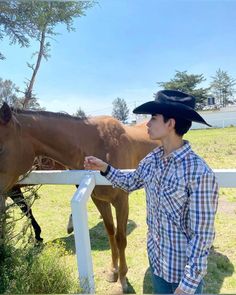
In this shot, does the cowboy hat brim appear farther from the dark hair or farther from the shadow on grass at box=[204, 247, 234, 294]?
the shadow on grass at box=[204, 247, 234, 294]

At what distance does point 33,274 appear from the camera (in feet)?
6.74

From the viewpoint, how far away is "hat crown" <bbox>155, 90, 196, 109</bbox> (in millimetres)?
1657

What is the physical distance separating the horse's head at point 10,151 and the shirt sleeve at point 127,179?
2.78 ft

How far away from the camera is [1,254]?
2.12 meters

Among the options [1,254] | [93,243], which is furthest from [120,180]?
[93,243]

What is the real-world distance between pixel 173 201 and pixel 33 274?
43.1 inches

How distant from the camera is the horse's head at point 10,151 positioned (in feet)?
8.02

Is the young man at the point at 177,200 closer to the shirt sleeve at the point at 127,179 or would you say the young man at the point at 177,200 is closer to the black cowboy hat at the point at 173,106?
the black cowboy hat at the point at 173,106

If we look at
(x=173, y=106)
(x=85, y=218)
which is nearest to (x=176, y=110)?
(x=173, y=106)

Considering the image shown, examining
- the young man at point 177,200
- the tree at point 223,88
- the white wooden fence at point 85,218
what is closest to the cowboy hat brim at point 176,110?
the young man at point 177,200

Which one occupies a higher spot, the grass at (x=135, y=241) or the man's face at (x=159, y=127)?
the man's face at (x=159, y=127)

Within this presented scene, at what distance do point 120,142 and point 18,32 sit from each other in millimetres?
1590

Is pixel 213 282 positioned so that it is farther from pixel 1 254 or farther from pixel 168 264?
pixel 1 254

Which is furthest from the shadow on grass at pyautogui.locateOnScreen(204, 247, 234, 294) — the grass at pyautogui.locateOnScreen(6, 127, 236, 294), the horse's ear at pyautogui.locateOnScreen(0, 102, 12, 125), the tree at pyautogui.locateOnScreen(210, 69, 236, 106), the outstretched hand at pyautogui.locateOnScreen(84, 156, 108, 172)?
the tree at pyautogui.locateOnScreen(210, 69, 236, 106)
